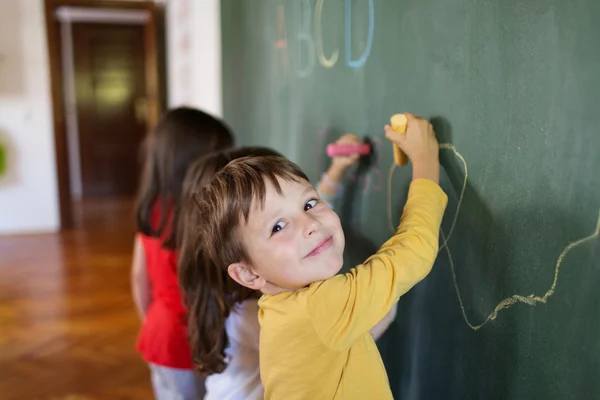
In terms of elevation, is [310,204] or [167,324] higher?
[310,204]

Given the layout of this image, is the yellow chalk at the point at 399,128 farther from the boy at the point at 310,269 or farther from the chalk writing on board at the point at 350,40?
the chalk writing on board at the point at 350,40

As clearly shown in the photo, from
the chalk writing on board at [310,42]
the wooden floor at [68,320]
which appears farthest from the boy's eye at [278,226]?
the wooden floor at [68,320]

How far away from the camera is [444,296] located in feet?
3.08

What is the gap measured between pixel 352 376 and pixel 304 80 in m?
0.87

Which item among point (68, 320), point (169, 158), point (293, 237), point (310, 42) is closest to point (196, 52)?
point (68, 320)

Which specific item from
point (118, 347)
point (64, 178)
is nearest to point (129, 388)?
point (118, 347)

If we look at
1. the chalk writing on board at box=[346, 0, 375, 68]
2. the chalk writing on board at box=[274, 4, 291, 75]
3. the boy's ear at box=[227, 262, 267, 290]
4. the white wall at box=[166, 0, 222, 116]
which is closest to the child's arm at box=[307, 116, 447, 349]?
the boy's ear at box=[227, 262, 267, 290]

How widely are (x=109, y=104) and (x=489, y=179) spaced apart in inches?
238

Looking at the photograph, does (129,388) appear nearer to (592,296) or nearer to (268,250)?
(268,250)

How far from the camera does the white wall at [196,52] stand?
108 inches

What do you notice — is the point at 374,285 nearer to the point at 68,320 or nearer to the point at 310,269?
the point at 310,269

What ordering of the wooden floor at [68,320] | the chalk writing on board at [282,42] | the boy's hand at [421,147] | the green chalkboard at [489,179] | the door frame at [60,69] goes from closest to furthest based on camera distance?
the green chalkboard at [489,179]
the boy's hand at [421,147]
the chalk writing on board at [282,42]
the wooden floor at [68,320]
the door frame at [60,69]

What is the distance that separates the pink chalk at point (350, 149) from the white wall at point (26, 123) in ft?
13.2

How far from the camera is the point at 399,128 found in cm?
92
